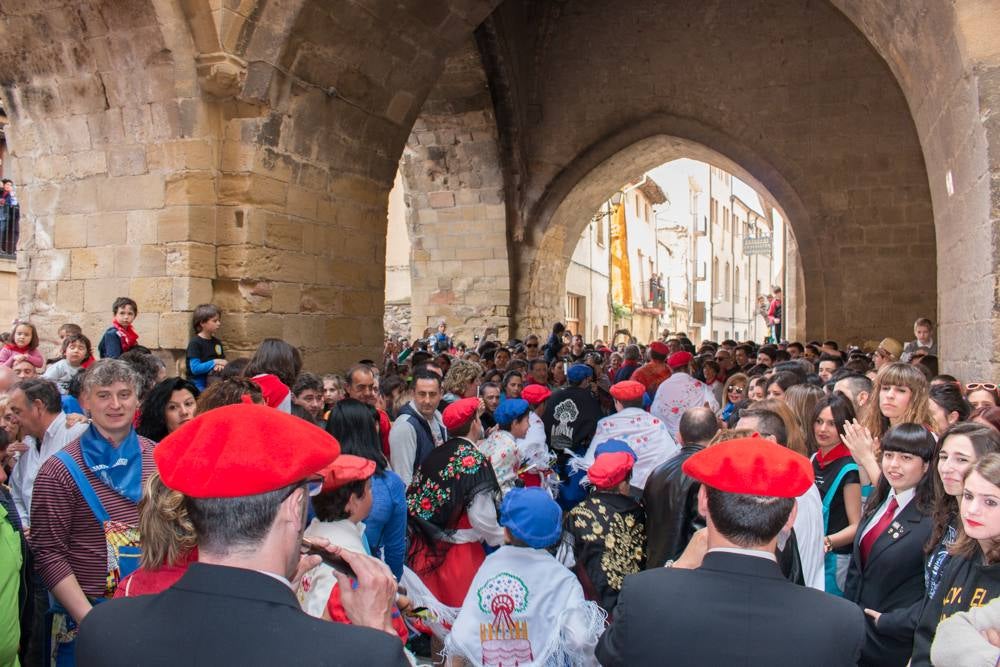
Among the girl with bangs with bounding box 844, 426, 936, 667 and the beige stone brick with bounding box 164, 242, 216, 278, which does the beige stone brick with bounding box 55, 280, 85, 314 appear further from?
the girl with bangs with bounding box 844, 426, 936, 667

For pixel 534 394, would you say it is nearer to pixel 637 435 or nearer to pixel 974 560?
pixel 637 435

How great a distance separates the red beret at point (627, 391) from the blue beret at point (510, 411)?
0.51 metres

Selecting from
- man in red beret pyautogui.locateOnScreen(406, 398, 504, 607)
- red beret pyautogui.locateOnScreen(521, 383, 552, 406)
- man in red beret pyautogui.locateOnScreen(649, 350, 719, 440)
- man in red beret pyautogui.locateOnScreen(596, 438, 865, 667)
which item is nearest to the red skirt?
man in red beret pyautogui.locateOnScreen(406, 398, 504, 607)

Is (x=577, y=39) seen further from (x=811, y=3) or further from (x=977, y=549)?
(x=977, y=549)

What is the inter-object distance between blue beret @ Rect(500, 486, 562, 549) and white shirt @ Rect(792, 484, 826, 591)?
0.80 meters

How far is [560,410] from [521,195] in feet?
29.5

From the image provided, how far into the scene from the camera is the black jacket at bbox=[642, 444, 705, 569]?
3109 mm

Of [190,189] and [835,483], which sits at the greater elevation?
[190,189]

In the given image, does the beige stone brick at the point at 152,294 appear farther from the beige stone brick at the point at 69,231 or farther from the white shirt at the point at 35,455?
Result: the white shirt at the point at 35,455

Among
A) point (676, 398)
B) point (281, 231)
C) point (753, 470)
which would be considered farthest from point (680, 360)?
point (753, 470)

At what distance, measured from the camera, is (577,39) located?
14.3 metres

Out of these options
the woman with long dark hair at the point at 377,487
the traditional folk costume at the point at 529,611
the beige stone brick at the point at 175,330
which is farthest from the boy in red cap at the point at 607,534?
the beige stone brick at the point at 175,330

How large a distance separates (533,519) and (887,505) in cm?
117

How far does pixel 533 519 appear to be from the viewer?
2.94 metres
